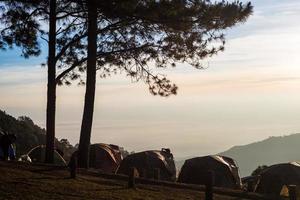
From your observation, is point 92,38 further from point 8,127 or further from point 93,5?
point 8,127

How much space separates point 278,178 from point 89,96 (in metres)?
8.66

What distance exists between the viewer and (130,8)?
19.5m

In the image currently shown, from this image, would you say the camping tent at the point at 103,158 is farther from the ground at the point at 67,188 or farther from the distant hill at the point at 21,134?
the distant hill at the point at 21,134

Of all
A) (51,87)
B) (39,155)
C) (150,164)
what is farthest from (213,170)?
(39,155)

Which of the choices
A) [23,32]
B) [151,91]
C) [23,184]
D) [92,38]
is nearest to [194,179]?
[151,91]

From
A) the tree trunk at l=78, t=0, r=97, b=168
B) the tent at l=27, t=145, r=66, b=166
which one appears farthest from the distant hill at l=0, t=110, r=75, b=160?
the tree trunk at l=78, t=0, r=97, b=168

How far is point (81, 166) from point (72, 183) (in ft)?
20.9

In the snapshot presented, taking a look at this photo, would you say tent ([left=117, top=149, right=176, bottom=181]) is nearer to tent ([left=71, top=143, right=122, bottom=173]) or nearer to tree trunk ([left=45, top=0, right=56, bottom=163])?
tent ([left=71, top=143, right=122, bottom=173])

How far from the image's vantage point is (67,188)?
14.6 metres

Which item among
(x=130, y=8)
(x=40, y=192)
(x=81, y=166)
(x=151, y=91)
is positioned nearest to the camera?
(x=40, y=192)

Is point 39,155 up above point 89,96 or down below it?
below

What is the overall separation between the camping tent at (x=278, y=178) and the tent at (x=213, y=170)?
5.17 ft

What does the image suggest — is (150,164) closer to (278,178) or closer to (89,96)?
(278,178)

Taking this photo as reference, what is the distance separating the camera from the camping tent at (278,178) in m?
23.4
